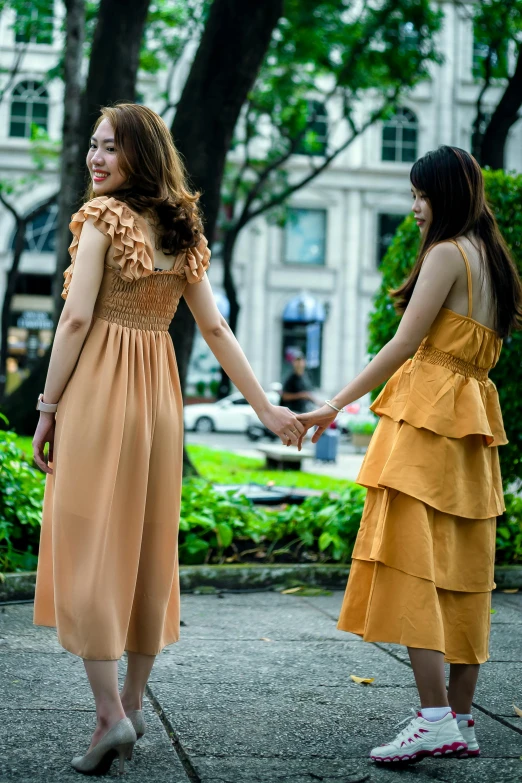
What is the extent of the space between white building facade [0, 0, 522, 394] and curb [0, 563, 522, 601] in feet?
104

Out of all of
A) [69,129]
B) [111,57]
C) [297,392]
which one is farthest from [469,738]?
[297,392]

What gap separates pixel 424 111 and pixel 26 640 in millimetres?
37961

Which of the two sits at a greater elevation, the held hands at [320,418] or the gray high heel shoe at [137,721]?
the held hands at [320,418]

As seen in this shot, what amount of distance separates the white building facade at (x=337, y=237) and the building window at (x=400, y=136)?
0.13ft

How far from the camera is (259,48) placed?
29.5 feet

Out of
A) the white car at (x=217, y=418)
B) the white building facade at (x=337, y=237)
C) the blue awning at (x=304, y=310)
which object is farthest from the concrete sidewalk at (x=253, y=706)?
the blue awning at (x=304, y=310)

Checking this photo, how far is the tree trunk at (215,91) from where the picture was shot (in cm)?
884

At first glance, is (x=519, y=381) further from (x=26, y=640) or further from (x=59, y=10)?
(x=59, y=10)

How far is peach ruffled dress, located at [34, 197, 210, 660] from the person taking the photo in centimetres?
294

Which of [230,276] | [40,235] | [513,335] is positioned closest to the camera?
[513,335]

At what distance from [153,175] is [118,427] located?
0.81 metres

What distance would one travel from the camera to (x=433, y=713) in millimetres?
3047

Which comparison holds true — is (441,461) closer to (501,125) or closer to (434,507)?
(434,507)

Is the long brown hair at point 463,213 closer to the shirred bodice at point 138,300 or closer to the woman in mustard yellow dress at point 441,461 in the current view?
the woman in mustard yellow dress at point 441,461
